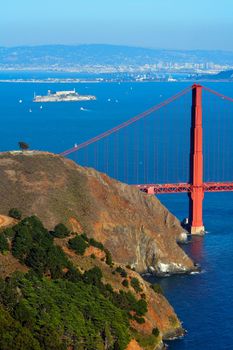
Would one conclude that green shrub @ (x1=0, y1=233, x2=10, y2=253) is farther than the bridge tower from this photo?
No

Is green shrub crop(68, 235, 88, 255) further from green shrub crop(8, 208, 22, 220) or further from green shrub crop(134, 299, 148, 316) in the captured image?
green shrub crop(134, 299, 148, 316)

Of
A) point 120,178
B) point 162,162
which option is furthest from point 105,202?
point 162,162

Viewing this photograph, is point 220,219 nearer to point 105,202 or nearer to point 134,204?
point 134,204

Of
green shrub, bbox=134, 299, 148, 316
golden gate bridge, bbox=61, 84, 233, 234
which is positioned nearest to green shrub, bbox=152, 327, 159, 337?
green shrub, bbox=134, 299, 148, 316

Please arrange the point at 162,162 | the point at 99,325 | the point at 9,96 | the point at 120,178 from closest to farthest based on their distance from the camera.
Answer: the point at 99,325 → the point at 120,178 → the point at 162,162 → the point at 9,96

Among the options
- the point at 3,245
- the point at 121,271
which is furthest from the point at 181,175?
the point at 3,245

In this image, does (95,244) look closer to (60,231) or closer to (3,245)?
(60,231)
